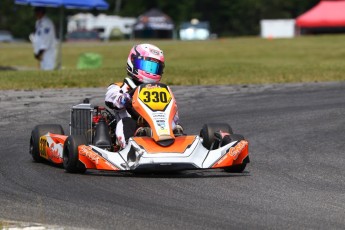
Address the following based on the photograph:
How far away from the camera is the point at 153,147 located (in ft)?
29.3

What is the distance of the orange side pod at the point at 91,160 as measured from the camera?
352 inches

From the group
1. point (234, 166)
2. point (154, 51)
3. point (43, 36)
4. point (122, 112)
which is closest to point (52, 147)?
point (122, 112)

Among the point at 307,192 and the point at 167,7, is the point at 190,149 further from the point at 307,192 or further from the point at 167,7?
the point at 167,7

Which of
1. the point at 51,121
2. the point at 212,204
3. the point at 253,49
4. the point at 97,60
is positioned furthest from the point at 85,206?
the point at 253,49

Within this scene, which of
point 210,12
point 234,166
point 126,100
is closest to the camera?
point 234,166

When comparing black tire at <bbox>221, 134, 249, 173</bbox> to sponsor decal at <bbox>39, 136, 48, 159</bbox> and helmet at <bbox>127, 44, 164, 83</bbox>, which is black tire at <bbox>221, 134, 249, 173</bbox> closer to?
helmet at <bbox>127, 44, 164, 83</bbox>

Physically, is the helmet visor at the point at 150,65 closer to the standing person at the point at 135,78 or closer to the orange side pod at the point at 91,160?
the standing person at the point at 135,78

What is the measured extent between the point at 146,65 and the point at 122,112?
468 mm

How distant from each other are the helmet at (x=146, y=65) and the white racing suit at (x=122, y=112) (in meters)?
0.09

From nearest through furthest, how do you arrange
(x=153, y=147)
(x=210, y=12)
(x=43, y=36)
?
(x=153, y=147) → (x=43, y=36) → (x=210, y=12)

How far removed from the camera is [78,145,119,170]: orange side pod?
8945mm

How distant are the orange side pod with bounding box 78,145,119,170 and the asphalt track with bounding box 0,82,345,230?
3.7 inches

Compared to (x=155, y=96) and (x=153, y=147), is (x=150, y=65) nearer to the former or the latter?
(x=155, y=96)

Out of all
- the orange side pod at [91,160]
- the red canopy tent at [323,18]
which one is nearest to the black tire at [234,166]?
the orange side pod at [91,160]
